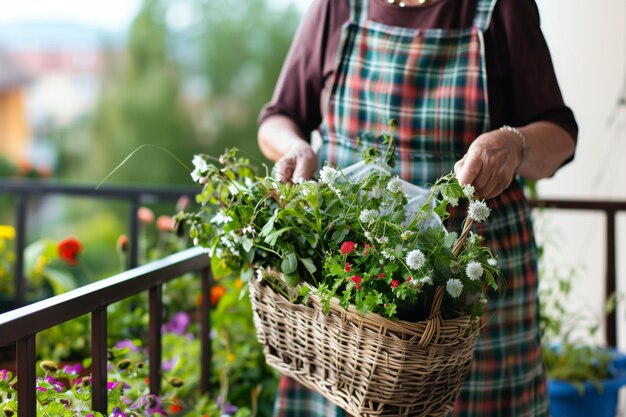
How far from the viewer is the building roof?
44.1 ft

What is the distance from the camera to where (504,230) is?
132cm

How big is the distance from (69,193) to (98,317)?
6.18 ft

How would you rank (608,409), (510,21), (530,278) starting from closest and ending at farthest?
(510,21)
(530,278)
(608,409)

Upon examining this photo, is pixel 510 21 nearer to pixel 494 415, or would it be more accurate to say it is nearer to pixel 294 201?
pixel 294 201

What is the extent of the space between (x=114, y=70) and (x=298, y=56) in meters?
12.5

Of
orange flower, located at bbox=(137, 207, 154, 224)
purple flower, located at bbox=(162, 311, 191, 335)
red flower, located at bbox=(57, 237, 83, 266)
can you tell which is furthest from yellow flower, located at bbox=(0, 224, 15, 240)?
purple flower, located at bbox=(162, 311, 191, 335)

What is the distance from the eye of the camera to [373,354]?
93cm

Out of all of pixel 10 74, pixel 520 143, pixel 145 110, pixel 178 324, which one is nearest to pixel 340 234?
pixel 520 143

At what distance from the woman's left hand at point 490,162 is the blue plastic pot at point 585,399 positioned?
42.9 inches

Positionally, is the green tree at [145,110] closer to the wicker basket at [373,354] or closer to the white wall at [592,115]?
the white wall at [592,115]

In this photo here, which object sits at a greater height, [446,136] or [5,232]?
[446,136]

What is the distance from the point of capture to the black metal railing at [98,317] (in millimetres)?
968

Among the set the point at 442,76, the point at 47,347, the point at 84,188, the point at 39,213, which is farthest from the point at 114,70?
the point at 442,76

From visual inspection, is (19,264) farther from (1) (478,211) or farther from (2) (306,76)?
(1) (478,211)
